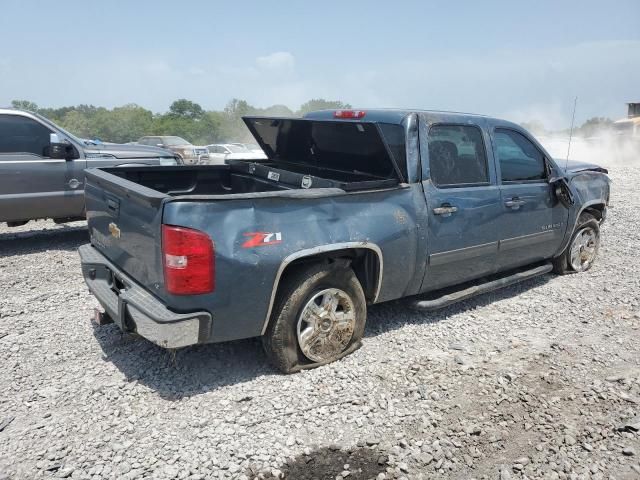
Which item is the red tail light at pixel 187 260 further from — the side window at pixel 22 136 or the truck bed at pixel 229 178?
the side window at pixel 22 136

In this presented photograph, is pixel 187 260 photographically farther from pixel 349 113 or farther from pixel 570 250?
pixel 570 250

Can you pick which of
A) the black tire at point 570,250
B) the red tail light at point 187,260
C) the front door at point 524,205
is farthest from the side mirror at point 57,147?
the black tire at point 570,250

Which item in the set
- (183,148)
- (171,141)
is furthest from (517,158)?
(171,141)

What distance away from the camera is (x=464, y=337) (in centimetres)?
447

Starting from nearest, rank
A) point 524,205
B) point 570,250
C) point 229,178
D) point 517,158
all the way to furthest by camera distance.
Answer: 1. point 524,205
2. point 517,158
3. point 229,178
4. point 570,250

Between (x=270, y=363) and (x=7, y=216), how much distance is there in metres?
5.01

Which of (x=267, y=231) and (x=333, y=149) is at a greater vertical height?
(x=333, y=149)

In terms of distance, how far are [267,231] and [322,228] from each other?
430mm

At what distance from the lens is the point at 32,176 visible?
704 cm

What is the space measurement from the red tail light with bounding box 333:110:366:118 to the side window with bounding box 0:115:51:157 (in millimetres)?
4576

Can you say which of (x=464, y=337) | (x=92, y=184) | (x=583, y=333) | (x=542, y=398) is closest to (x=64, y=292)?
(x=92, y=184)

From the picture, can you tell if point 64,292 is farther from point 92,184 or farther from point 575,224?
point 575,224

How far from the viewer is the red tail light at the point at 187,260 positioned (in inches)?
121

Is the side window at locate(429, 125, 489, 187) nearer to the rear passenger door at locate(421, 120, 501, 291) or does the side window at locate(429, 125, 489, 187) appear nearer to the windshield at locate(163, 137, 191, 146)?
the rear passenger door at locate(421, 120, 501, 291)
